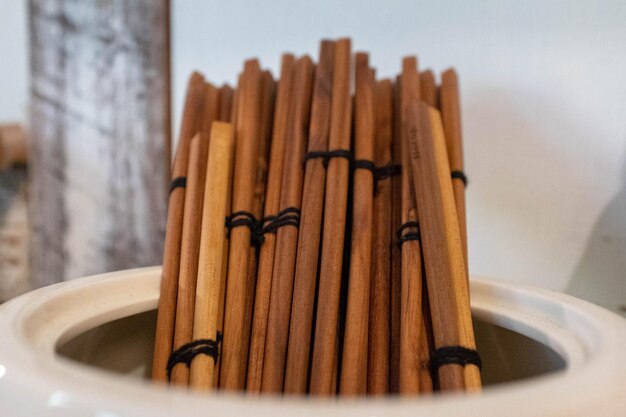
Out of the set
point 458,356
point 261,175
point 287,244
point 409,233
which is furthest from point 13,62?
point 458,356

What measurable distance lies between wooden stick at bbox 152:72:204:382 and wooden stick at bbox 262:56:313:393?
0.11m

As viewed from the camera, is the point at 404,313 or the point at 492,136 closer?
the point at 404,313

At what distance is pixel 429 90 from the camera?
681 mm

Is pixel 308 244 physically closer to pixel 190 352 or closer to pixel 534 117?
pixel 190 352

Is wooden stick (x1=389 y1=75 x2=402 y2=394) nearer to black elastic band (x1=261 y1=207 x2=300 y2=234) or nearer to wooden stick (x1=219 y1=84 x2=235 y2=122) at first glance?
black elastic band (x1=261 y1=207 x2=300 y2=234)

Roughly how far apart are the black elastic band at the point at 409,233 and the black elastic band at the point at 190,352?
0.23 meters

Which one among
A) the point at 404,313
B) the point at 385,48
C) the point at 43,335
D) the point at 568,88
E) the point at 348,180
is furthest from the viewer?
the point at 385,48

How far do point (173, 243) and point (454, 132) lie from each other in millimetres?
378

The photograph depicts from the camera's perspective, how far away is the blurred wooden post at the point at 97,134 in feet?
3.66

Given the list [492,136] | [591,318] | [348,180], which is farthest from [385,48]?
[591,318]

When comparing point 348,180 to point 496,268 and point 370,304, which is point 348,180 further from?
point 496,268

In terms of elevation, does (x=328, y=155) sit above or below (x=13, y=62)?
below

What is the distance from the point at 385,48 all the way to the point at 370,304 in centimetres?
54

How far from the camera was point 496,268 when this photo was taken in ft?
2.72
